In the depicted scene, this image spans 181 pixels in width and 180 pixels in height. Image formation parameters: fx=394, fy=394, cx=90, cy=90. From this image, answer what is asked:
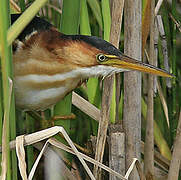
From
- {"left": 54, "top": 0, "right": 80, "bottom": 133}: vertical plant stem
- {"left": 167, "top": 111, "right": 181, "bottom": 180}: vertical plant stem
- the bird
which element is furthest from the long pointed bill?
{"left": 167, "top": 111, "right": 181, "bottom": 180}: vertical plant stem

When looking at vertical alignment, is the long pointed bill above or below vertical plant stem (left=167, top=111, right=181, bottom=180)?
above

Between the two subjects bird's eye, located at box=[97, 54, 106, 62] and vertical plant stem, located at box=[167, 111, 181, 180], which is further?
vertical plant stem, located at box=[167, 111, 181, 180]

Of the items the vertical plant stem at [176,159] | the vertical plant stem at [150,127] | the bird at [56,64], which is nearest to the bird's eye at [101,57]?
the bird at [56,64]

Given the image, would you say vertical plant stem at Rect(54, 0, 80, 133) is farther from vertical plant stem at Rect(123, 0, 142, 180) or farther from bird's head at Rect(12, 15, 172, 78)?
vertical plant stem at Rect(123, 0, 142, 180)

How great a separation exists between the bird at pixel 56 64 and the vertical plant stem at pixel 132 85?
76mm

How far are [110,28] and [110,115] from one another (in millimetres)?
246

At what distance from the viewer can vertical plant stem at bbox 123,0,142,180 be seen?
1.01 m

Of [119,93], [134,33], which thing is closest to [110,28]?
[134,33]

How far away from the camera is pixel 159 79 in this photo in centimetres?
138

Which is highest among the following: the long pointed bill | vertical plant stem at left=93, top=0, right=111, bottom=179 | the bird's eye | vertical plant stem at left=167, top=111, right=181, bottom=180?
the bird's eye

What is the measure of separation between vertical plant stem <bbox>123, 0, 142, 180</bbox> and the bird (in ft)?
0.25

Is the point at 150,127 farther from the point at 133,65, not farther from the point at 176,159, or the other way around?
the point at 133,65

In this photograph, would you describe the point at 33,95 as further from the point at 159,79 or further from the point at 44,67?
the point at 159,79

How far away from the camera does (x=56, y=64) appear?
3.40 ft
